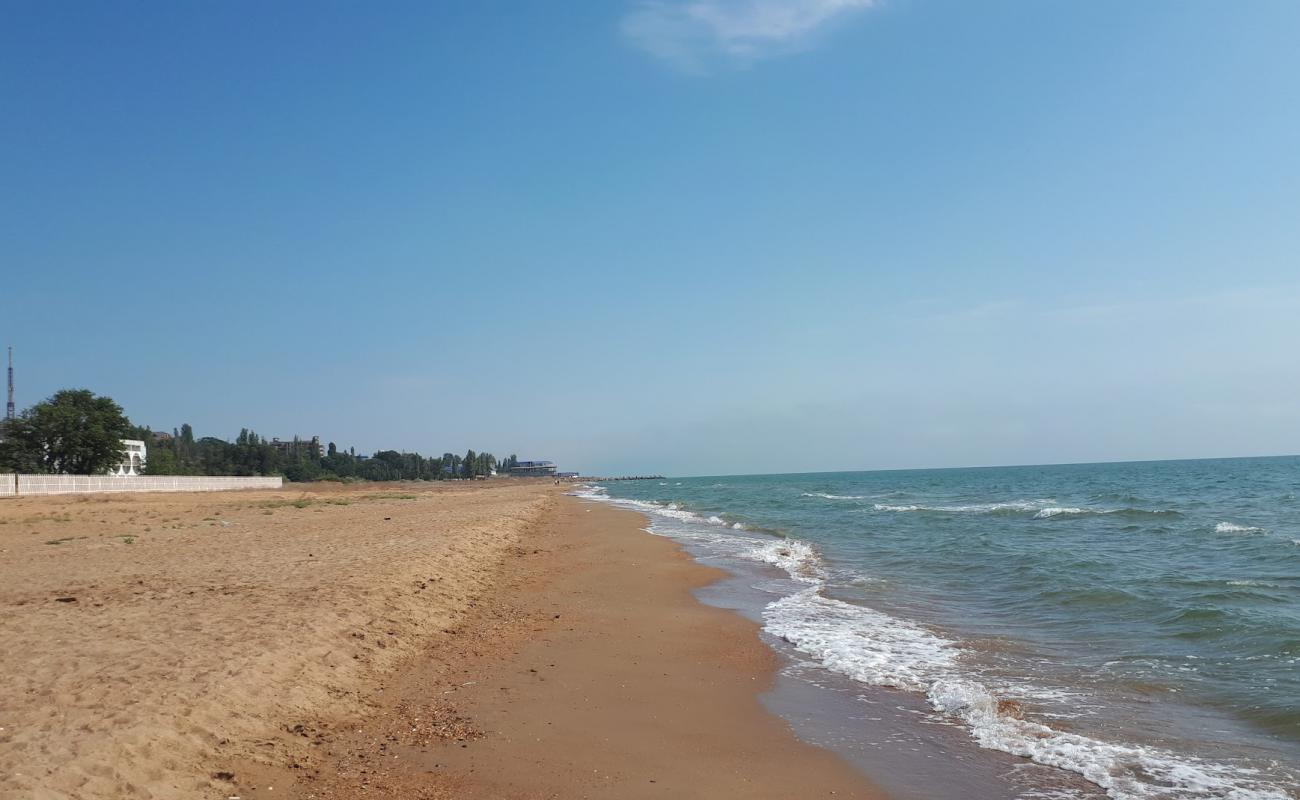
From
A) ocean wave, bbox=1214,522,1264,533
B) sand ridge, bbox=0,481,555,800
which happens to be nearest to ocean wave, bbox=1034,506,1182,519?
ocean wave, bbox=1214,522,1264,533

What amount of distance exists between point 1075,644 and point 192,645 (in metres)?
11.8

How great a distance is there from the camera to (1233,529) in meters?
26.9

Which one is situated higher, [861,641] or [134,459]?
[134,459]

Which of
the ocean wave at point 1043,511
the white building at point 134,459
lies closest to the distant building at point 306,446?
the white building at point 134,459

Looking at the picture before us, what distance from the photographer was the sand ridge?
5.62 m

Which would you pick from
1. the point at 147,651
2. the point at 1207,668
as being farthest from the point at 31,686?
the point at 1207,668

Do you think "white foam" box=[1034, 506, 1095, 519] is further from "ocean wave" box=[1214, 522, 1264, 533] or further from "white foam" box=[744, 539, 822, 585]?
"white foam" box=[744, 539, 822, 585]

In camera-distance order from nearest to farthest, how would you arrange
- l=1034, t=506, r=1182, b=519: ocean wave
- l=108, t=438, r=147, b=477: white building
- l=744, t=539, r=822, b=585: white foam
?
l=744, t=539, r=822, b=585: white foam, l=1034, t=506, r=1182, b=519: ocean wave, l=108, t=438, r=147, b=477: white building

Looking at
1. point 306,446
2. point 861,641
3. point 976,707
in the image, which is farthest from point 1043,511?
point 306,446

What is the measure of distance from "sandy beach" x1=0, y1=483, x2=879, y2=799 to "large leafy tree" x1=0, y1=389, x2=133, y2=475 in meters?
53.4

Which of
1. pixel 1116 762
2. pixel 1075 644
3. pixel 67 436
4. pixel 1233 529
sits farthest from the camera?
pixel 67 436

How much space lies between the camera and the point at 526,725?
742 centimetres

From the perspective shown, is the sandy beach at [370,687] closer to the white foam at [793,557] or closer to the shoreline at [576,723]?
the shoreline at [576,723]

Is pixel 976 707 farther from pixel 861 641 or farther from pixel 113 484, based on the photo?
pixel 113 484
